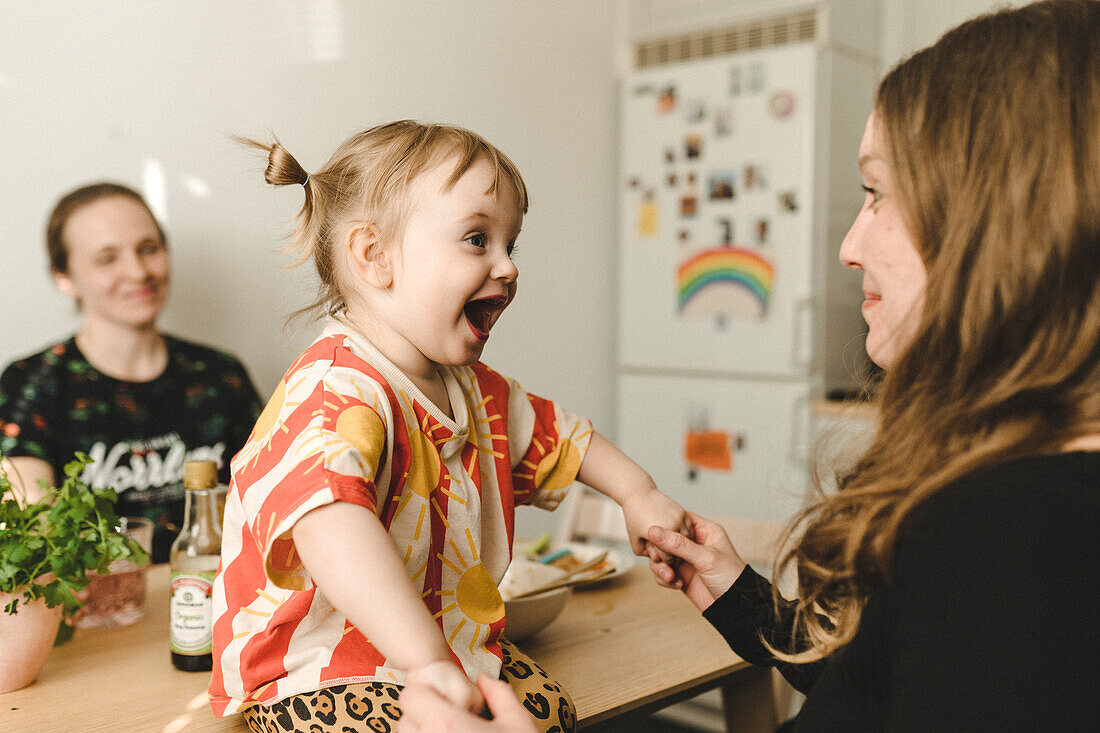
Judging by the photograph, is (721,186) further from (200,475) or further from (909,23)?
(200,475)

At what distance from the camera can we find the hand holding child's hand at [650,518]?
1.06 meters

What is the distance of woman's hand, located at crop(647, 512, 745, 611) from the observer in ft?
3.43

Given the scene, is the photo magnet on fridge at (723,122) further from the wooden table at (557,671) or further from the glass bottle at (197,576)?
the glass bottle at (197,576)

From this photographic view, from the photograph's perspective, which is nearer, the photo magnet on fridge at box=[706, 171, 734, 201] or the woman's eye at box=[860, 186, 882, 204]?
the woman's eye at box=[860, 186, 882, 204]

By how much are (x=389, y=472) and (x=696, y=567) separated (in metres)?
0.41

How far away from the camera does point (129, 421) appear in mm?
2125

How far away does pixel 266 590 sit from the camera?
33.4 inches

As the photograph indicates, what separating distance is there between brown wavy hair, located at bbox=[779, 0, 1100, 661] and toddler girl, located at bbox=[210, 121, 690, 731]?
0.37m

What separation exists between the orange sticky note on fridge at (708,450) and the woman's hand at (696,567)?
213cm

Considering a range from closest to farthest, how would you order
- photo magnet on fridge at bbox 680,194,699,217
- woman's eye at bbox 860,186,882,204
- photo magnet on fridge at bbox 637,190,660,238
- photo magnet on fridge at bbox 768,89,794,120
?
1. woman's eye at bbox 860,186,882,204
2. photo magnet on fridge at bbox 768,89,794,120
3. photo magnet on fridge at bbox 680,194,699,217
4. photo magnet on fridge at bbox 637,190,660,238

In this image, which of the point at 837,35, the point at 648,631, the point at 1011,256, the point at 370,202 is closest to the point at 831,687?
the point at 1011,256

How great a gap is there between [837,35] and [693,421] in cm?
138

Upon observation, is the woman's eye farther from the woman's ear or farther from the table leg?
the woman's ear

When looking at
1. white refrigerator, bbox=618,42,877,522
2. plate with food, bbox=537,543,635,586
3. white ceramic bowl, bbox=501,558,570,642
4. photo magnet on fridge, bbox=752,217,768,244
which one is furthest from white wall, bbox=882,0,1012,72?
white ceramic bowl, bbox=501,558,570,642
